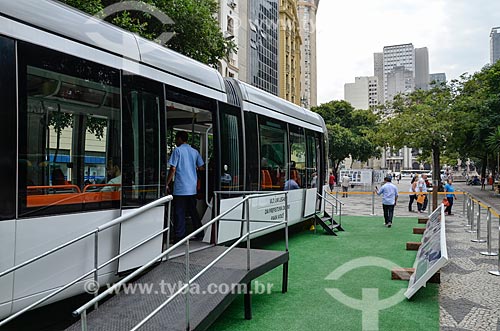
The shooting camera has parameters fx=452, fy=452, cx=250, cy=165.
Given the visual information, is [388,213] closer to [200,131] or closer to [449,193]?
[449,193]

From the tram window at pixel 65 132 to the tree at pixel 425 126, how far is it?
24786 mm

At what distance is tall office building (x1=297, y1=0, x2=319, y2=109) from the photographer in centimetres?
7881

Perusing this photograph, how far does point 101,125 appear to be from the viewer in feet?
15.7

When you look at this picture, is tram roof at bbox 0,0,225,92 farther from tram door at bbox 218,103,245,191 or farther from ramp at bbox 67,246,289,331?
ramp at bbox 67,246,289,331

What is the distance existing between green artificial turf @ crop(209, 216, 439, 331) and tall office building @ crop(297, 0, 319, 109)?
6837cm

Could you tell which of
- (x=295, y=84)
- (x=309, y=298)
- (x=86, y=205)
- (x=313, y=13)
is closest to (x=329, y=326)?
(x=309, y=298)

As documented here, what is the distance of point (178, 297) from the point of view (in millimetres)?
4734

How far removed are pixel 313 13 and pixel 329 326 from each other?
82587 mm

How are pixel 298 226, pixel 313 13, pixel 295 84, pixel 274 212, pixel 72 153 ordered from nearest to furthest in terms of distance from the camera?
pixel 72 153
pixel 274 212
pixel 298 226
pixel 295 84
pixel 313 13

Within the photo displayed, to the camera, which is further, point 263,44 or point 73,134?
point 263,44

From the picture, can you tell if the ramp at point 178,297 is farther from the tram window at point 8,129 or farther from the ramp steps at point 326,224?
the ramp steps at point 326,224

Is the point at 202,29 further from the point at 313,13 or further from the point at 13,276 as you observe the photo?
the point at 313,13

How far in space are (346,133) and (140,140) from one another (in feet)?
136

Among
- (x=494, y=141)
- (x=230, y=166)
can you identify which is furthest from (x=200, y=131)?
(x=494, y=141)
